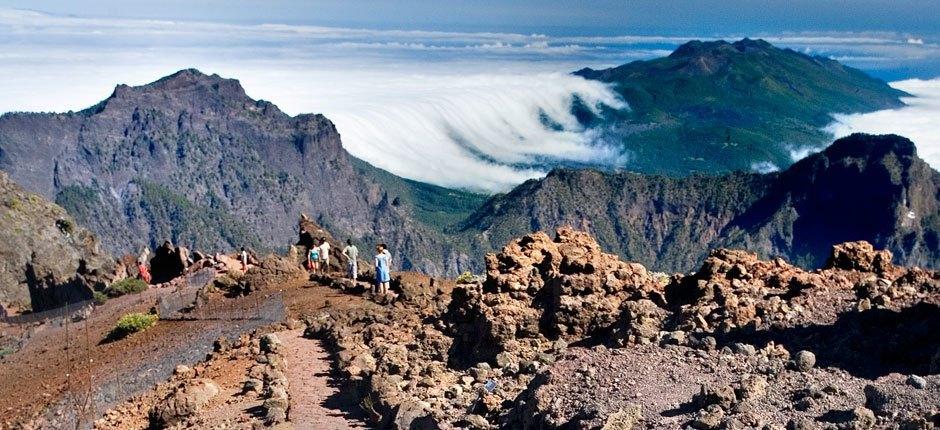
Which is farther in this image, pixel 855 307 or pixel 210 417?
pixel 210 417

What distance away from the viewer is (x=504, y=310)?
23156 mm

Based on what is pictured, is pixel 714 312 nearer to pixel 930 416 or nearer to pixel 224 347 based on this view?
pixel 930 416

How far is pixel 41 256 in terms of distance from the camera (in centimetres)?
5469

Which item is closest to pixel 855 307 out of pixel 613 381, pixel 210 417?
pixel 613 381

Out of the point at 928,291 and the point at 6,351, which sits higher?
the point at 928,291

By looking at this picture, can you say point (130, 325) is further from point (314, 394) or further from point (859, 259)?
point (859, 259)

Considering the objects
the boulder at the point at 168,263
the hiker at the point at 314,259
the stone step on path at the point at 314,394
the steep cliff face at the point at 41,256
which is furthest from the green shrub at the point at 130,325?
the steep cliff face at the point at 41,256

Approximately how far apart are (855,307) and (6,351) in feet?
82.1

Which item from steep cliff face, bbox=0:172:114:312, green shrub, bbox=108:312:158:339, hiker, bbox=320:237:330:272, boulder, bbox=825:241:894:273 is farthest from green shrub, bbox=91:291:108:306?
boulder, bbox=825:241:894:273

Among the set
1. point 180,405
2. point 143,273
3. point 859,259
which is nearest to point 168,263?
point 143,273

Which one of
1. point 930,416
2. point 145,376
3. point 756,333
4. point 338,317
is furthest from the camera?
point 338,317

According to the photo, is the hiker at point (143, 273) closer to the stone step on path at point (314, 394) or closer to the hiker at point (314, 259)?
the hiker at point (314, 259)

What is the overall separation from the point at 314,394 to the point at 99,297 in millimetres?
22017

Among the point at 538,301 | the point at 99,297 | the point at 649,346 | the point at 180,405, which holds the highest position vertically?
the point at 649,346
